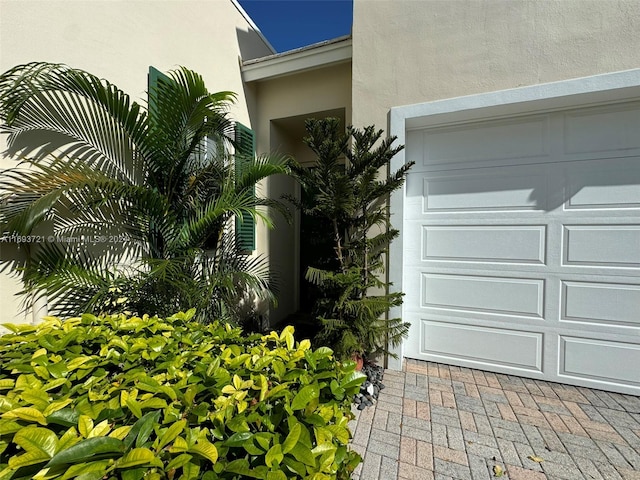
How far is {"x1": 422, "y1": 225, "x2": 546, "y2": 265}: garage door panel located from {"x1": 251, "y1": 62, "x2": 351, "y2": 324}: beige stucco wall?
198 centimetres

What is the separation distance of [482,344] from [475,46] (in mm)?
3208

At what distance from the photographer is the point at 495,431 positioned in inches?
88.7

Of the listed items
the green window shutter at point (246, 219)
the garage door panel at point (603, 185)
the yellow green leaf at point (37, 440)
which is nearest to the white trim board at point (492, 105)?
the garage door panel at point (603, 185)

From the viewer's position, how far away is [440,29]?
2998mm

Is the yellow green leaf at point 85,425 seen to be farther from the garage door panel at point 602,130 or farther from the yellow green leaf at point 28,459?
the garage door panel at point 602,130

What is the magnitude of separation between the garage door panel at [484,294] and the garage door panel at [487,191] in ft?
2.61

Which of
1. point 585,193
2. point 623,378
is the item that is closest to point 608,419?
point 623,378

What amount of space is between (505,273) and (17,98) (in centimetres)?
439

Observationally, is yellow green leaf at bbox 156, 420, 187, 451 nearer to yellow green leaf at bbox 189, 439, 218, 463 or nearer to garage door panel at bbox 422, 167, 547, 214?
yellow green leaf at bbox 189, 439, 218, 463

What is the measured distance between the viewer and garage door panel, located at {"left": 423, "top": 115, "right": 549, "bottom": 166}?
295 centimetres

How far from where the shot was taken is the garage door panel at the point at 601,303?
2676 millimetres

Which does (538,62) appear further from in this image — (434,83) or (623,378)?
(623,378)

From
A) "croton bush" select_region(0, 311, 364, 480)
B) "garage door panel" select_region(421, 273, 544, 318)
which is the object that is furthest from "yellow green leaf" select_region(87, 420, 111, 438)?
"garage door panel" select_region(421, 273, 544, 318)

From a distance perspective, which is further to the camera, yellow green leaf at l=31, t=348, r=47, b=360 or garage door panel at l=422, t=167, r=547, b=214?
garage door panel at l=422, t=167, r=547, b=214
